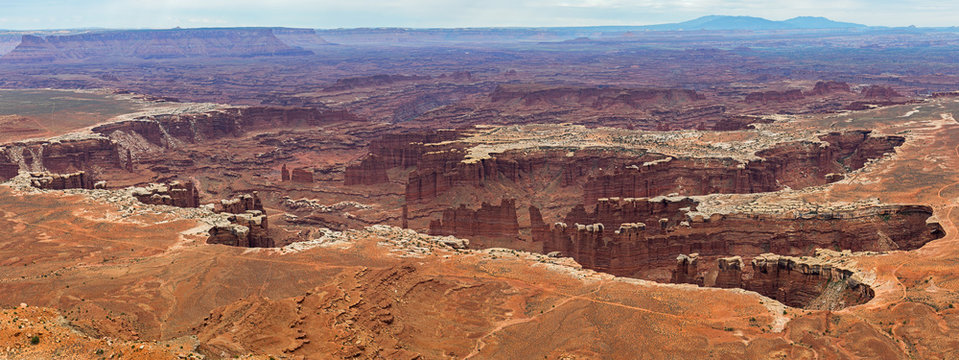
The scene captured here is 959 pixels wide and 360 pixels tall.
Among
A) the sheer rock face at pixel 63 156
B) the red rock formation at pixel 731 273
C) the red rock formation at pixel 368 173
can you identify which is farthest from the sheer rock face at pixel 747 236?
the sheer rock face at pixel 63 156

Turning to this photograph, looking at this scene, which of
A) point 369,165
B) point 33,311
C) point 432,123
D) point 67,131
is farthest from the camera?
point 432,123

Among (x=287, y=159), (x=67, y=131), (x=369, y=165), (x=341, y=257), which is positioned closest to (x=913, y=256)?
(x=341, y=257)

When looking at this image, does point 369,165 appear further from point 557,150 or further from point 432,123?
point 432,123

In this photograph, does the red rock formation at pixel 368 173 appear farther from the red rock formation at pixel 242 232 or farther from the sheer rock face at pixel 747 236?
the sheer rock face at pixel 747 236

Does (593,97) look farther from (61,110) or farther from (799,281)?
(799,281)

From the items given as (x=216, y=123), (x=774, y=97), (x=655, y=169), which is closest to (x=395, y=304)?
(x=655, y=169)

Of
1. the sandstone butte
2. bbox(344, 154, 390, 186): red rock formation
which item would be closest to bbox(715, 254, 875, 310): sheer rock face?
the sandstone butte

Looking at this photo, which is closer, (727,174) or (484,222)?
(484,222)

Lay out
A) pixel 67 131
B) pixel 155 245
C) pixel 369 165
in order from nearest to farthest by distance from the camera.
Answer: pixel 155 245 → pixel 369 165 → pixel 67 131
